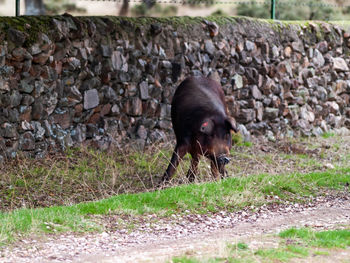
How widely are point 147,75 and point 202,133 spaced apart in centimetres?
326

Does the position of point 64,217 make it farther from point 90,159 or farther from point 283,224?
point 90,159

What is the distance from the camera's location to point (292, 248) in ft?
20.6

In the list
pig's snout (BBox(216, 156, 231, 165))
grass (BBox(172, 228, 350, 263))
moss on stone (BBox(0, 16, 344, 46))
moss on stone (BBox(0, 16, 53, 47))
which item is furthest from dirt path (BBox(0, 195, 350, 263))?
moss on stone (BBox(0, 16, 344, 46))

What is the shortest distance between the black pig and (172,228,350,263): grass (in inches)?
122

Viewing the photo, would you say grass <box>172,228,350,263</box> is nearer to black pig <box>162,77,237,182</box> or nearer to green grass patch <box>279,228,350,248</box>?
green grass patch <box>279,228,350,248</box>

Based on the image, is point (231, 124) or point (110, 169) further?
point (110, 169)

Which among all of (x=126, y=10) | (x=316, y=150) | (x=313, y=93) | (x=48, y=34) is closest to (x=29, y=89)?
(x=48, y=34)

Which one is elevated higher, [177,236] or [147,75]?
[147,75]

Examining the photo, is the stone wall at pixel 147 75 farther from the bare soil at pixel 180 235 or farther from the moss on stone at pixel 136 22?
the bare soil at pixel 180 235

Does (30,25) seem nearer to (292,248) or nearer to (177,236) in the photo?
(177,236)

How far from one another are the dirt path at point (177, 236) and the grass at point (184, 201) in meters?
0.20

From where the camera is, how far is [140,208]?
811 cm

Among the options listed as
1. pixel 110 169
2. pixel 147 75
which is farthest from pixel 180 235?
pixel 147 75

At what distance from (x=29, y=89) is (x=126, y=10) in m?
9.11
